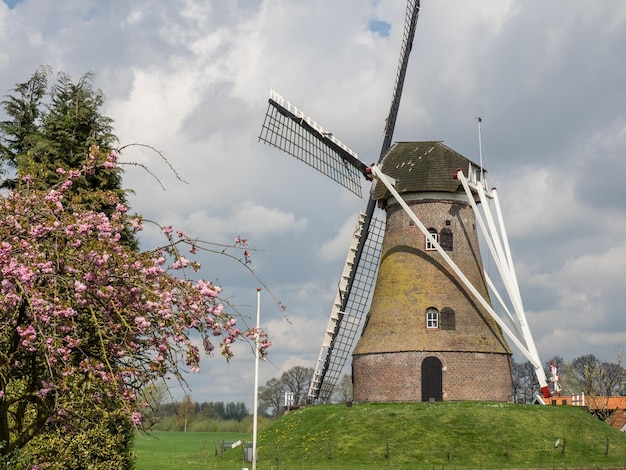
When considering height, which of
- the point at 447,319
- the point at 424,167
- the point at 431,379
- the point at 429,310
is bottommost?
the point at 431,379

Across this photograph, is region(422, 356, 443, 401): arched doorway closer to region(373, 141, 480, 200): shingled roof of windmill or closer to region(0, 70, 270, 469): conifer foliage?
region(373, 141, 480, 200): shingled roof of windmill

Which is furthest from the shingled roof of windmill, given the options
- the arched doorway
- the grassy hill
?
the grassy hill

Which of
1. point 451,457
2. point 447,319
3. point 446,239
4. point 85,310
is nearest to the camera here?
point 85,310

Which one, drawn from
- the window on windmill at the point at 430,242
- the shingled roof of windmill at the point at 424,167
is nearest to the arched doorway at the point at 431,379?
the window on windmill at the point at 430,242

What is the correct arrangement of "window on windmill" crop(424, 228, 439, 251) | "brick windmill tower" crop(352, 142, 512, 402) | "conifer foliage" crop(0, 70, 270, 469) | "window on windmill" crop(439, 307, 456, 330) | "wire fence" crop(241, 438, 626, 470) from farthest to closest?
"window on windmill" crop(424, 228, 439, 251), "window on windmill" crop(439, 307, 456, 330), "brick windmill tower" crop(352, 142, 512, 402), "wire fence" crop(241, 438, 626, 470), "conifer foliage" crop(0, 70, 270, 469)

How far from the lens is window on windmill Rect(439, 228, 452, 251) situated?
4216cm

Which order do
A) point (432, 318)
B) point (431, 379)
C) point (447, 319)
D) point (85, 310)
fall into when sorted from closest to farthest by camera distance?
point (85, 310) < point (431, 379) < point (447, 319) < point (432, 318)

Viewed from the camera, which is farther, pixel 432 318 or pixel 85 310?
pixel 432 318

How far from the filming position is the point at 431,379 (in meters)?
40.4

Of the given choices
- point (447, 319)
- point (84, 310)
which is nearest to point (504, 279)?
point (447, 319)

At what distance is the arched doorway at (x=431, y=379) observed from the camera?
40344mm

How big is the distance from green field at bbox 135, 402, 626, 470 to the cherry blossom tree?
2162cm

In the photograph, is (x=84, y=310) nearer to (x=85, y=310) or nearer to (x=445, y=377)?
(x=85, y=310)

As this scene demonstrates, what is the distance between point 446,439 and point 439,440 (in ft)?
1.04
